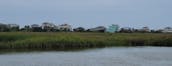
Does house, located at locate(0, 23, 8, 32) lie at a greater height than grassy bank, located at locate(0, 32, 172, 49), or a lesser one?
greater

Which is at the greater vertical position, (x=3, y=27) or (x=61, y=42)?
(x=3, y=27)

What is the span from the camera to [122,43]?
56344mm

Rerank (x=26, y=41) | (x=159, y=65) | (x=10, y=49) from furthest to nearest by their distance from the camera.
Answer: (x=26, y=41) → (x=10, y=49) → (x=159, y=65)

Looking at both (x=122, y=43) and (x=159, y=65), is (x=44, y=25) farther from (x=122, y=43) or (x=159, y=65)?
(x=159, y=65)

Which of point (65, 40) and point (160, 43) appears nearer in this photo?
point (65, 40)

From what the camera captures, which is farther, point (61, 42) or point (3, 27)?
point (3, 27)

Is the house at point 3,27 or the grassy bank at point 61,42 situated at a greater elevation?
the house at point 3,27

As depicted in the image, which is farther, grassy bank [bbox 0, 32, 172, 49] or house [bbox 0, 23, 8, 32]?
house [bbox 0, 23, 8, 32]

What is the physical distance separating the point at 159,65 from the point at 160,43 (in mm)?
29071

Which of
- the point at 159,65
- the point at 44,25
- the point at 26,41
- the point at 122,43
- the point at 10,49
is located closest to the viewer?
the point at 159,65

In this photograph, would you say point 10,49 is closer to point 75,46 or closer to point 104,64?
point 75,46

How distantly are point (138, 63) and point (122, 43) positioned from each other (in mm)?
25852

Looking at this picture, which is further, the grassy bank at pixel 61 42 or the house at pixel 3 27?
the house at pixel 3 27

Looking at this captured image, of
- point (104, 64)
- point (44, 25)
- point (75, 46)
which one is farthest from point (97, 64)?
point (44, 25)
